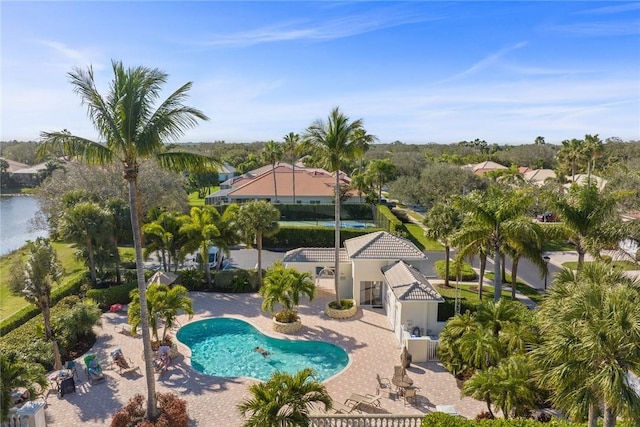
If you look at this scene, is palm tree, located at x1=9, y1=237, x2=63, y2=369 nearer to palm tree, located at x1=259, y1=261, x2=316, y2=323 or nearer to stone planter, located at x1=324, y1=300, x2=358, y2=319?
palm tree, located at x1=259, y1=261, x2=316, y2=323

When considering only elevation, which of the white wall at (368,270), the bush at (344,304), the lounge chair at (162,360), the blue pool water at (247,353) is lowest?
the blue pool water at (247,353)

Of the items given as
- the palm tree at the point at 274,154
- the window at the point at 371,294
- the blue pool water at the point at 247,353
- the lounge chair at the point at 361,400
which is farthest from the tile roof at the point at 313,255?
the palm tree at the point at 274,154

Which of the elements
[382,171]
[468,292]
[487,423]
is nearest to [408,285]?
[468,292]

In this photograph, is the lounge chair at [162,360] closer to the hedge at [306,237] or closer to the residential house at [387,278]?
the residential house at [387,278]

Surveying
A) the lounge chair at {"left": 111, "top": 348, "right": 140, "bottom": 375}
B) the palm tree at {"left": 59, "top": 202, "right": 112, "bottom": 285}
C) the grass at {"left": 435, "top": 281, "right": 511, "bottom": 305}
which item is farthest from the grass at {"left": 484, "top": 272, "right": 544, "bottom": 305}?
the palm tree at {"left": 59, "top": 202, "right": 112, "bottom": 285}

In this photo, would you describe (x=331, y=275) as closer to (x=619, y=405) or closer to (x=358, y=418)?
(x=358, y=418)

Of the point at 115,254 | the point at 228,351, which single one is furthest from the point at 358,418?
the point at 115,254
